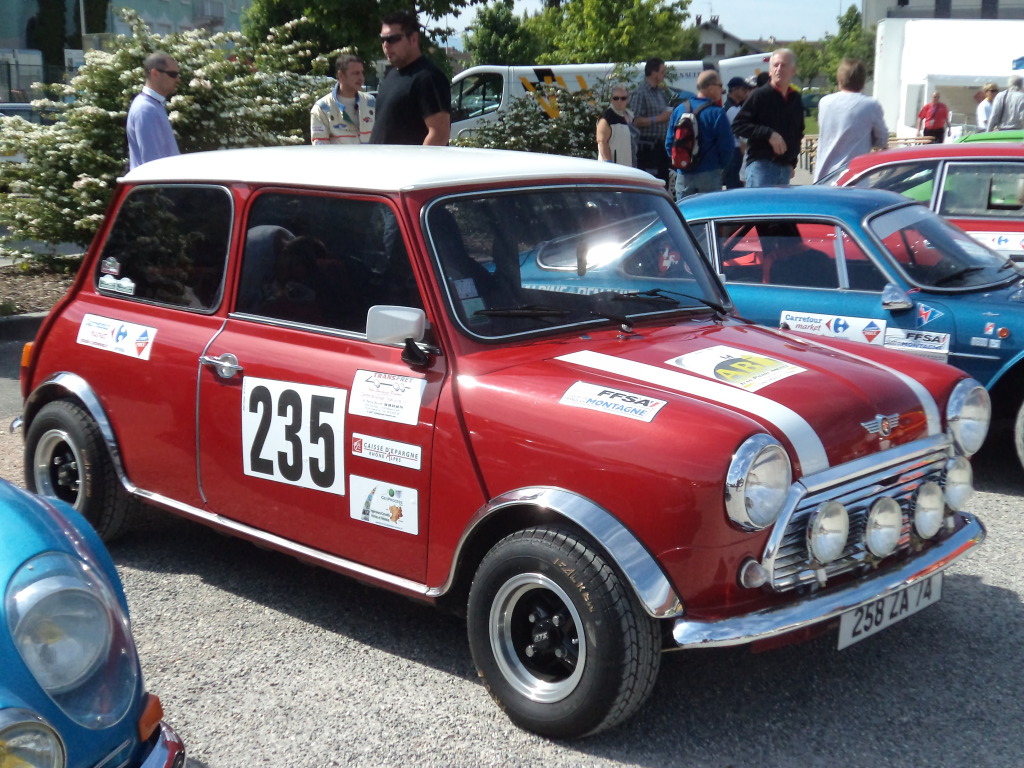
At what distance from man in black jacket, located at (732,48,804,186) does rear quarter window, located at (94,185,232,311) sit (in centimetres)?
570

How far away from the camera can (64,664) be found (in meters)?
2.30

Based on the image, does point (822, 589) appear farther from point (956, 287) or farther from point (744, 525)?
point (956, 287)

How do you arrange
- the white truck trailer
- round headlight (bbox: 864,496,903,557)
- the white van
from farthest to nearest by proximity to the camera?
the white truck trailer → the white van → round headlight (bbox: 864,496,903,557)

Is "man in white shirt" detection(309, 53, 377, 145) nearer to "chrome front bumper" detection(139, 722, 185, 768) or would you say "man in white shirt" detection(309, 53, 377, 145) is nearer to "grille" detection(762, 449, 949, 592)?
"grille" detection(762, 449, 949, 592)

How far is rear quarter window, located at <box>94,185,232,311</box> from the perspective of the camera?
432cm

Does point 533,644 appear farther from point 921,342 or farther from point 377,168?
point 921,342

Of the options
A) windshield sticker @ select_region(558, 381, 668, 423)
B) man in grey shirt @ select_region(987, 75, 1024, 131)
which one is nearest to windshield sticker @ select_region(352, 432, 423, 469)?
windshield sticker @ select_region(558, 381, 668, 423)

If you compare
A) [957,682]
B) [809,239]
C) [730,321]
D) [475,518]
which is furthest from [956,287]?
[475,518]

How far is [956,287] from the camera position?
579 centimetres

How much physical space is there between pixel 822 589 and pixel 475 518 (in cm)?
103

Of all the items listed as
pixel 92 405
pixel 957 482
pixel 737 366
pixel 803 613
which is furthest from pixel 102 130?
pixel 803 613

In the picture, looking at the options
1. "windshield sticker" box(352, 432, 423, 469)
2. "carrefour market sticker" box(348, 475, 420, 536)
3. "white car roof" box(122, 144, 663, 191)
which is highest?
"white car roof" box(122, 144, 663, 191)

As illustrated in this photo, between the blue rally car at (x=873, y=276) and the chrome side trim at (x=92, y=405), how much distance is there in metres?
3.05

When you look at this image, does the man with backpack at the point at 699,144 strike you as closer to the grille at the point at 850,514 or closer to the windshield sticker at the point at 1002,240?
the windshield sticker at the point at 1002,240
